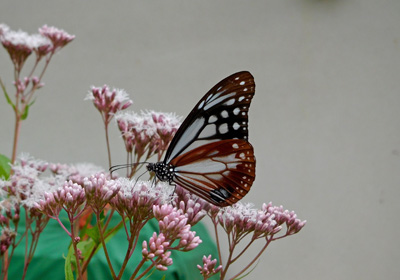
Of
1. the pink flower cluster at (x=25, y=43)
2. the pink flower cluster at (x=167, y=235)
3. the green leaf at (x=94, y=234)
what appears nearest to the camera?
the pink flower cluster at (x=167, y=235)

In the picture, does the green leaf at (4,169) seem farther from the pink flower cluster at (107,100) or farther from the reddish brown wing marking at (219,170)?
the reddish brown wing marking at (219,170)

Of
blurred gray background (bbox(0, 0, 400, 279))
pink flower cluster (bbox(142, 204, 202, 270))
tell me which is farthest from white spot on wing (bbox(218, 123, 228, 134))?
blurred gray background (bbox(0, 0, 400, 279))

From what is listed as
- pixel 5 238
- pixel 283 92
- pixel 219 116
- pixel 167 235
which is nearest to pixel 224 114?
pixel 219 116

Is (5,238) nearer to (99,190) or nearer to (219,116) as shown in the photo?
(99,190)

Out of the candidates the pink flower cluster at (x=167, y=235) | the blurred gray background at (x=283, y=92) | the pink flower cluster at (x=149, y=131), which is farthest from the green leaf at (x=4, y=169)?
the blurred gray background at (x=283, y=92)

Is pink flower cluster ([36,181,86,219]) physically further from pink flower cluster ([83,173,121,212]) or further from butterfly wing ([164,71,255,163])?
butterfly wing ([164,71,255,163])

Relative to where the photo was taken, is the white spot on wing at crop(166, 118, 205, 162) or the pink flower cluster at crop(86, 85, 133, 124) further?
the pink flower cluster at crop(86, 85, 133, 124)
